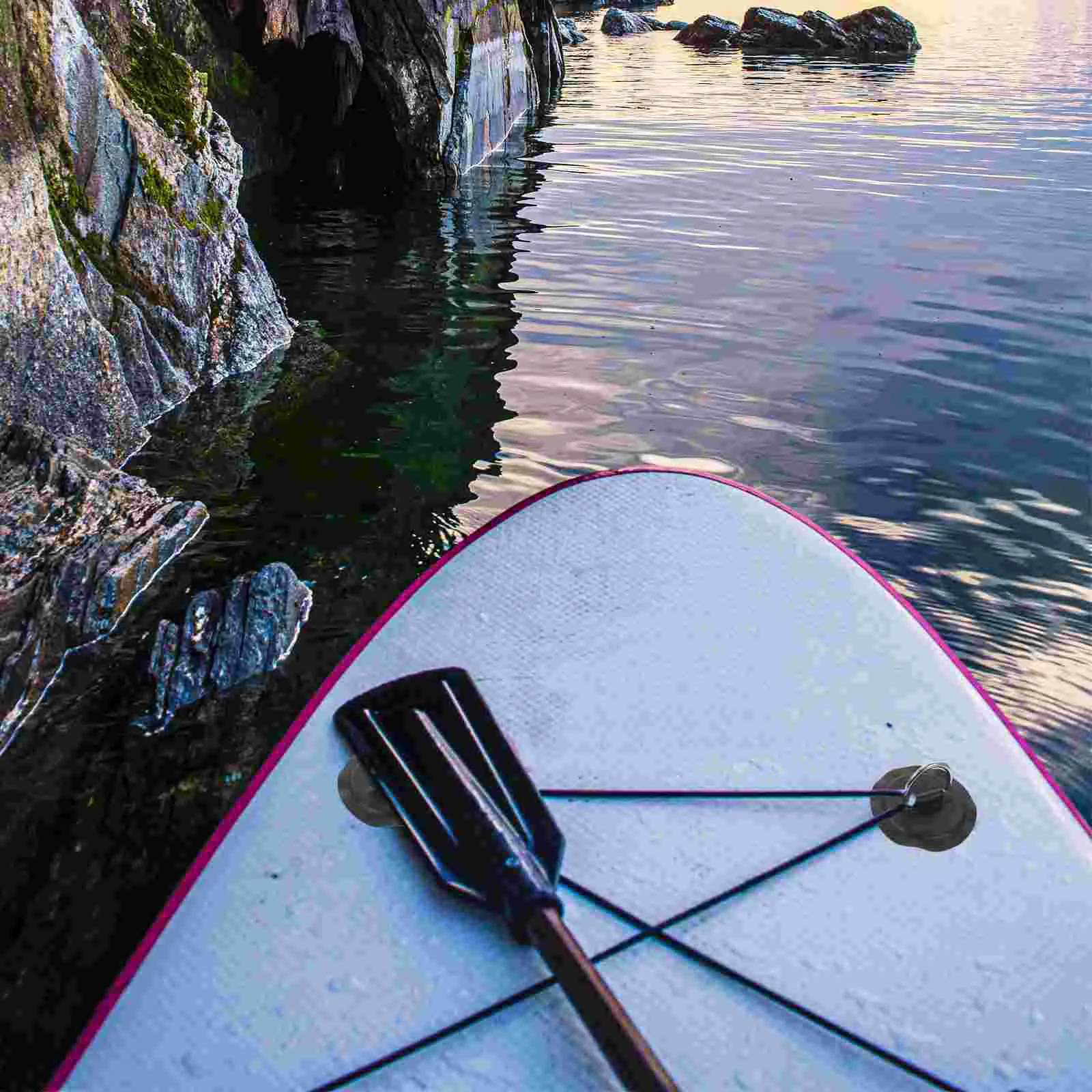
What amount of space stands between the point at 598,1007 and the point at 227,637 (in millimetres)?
2576

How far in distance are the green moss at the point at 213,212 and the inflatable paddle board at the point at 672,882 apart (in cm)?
458

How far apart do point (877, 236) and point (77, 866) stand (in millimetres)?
10864

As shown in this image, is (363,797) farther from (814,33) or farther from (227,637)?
(814,33)

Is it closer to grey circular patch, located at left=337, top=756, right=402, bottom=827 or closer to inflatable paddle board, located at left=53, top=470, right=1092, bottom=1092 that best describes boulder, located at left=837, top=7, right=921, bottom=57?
inflatable paddle board, located at left=53, top=470, right=1092, bottom=1092

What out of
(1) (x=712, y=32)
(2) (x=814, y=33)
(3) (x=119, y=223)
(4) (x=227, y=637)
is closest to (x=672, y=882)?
(4) (x=227, y=637)

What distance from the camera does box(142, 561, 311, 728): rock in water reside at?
386 cm

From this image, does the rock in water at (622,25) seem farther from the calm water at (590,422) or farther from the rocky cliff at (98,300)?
the rocky cliff at (98,300)

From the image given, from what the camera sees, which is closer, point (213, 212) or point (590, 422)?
point (590, 422)

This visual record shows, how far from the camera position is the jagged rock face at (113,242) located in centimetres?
495

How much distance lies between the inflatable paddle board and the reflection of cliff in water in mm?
677

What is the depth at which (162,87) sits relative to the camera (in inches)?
269

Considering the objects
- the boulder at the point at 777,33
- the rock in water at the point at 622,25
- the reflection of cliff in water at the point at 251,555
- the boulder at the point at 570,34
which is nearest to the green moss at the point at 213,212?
the reflection of cliff in water at the point at 251,555

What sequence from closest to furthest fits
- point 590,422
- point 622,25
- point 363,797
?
point 363,797 → point 590,422 → point 622,25

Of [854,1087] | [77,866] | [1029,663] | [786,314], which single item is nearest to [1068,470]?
[1029,663]
